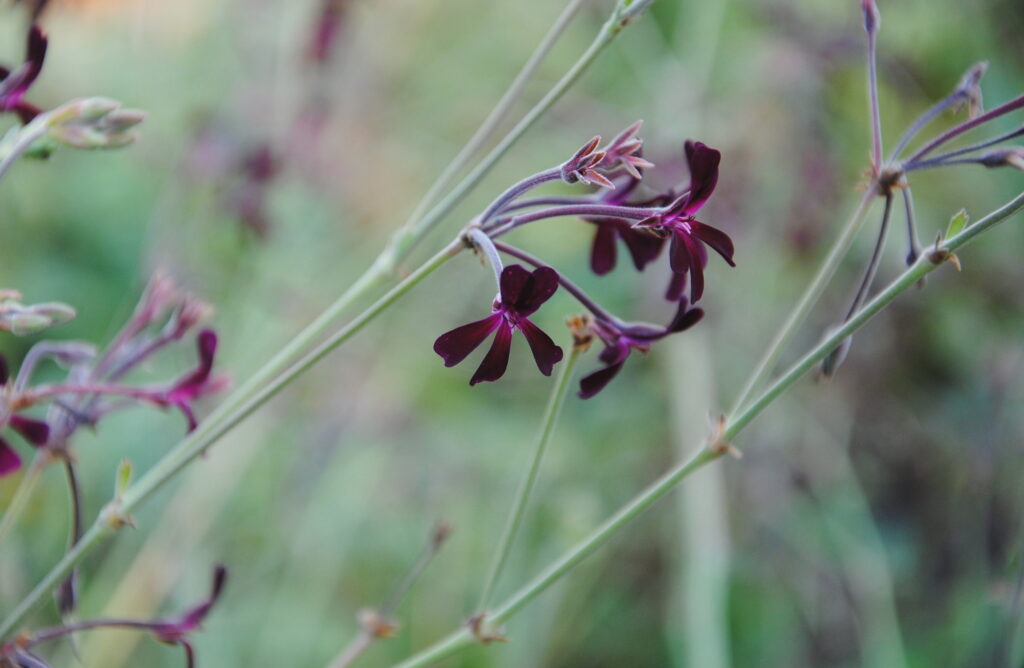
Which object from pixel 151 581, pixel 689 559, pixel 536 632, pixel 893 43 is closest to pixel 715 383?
pixel 689 559

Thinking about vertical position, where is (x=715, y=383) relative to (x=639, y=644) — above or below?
above

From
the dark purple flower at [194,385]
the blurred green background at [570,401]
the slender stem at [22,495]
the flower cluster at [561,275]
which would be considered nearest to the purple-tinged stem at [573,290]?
the flower cluster at [561,275]

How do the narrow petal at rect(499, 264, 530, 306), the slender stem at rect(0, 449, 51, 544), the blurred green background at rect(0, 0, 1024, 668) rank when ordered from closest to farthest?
the narrow petal at rect(499, 264, 530, 306)
the slender stem at rect(0, 449, 51, 544)
the blurred green background at rect(0, 0, 1024, 668)

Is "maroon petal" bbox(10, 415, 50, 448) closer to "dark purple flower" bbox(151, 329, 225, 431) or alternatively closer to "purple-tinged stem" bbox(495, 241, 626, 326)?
"dark purple flower" bbox(151, 329, 225, 431)

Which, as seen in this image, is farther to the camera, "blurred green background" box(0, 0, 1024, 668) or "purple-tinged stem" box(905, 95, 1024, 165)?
"blurred green background" box(0, 0, 1024, 668)

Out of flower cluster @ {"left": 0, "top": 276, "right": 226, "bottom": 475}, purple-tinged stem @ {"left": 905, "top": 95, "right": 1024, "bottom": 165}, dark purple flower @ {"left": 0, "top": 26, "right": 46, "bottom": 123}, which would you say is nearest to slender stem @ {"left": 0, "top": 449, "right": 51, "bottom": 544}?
flower cluster @ {"left": 0, "top": 276, "right": 226, "bottom": 475}

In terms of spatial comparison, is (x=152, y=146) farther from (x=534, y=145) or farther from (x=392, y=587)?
(x=392, y=587)
